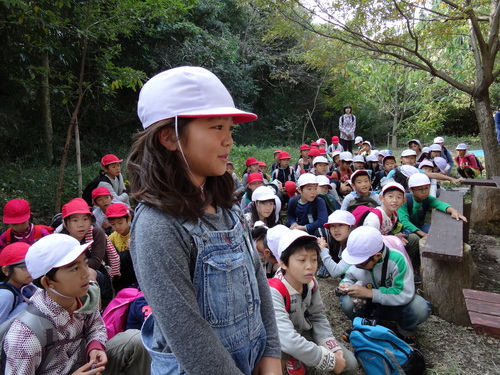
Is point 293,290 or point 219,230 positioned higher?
point 219,230

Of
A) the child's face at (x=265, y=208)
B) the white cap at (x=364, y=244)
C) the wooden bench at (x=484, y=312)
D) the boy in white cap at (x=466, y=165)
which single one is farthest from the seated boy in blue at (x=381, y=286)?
the boy in white cap at (x=466, y=165)

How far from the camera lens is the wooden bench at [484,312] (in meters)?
2.06

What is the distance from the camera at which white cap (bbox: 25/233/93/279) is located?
1889 mm

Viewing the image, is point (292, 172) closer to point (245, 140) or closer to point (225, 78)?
point (225, 78)

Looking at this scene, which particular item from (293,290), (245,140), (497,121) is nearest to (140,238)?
(293,290)

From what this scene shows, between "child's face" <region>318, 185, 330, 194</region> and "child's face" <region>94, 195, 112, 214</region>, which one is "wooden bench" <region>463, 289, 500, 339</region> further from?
"child's face" <region>94, 195, 112, 214</region>

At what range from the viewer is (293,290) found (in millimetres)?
2457

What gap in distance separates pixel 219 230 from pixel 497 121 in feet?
30.2

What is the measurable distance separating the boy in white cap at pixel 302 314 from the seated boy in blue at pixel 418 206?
247 centimetres

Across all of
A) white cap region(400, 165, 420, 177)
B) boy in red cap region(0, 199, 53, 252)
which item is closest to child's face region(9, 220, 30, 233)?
boy in red cap region(0, 199, 53, 252)

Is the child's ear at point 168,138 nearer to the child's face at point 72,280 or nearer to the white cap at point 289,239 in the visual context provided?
the child's face at point 72,280

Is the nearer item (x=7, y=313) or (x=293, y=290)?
(x=7, y=313)

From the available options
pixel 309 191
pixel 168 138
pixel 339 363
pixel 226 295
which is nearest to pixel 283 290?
pixel 339 363

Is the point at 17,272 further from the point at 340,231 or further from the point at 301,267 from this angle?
the point at 340,231
